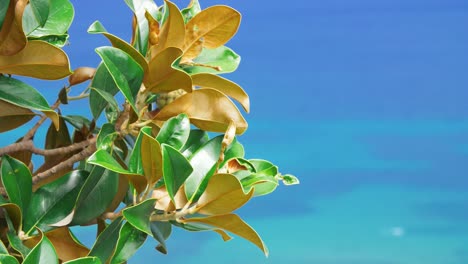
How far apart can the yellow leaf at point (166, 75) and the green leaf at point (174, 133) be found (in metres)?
0.05

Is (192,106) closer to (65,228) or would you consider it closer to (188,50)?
(188,50)

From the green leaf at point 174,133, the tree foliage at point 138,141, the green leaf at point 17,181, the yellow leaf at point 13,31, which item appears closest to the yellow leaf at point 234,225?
the tree foliage at point 138,141

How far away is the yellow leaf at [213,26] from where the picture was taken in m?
1.09

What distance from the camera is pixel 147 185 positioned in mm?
1036

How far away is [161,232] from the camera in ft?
3.86

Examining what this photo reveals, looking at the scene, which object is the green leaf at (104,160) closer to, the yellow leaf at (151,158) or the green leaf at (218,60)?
the yellow leaf at (151,158)

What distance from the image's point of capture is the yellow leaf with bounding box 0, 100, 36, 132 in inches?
44.8

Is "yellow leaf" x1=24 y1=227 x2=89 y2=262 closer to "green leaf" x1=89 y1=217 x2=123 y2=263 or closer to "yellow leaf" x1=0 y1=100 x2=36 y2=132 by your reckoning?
"green leaf" x1=89 y1=217 x2=123 y2=263

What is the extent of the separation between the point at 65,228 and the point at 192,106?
26cm

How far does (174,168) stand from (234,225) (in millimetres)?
127

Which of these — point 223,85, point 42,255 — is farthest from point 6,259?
point 223,85

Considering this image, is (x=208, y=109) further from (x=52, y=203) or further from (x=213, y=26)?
(x=52, y=203)

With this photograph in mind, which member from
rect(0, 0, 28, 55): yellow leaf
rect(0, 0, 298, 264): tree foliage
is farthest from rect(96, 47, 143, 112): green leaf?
rect(0, 0, 28, 55): yellow leaf

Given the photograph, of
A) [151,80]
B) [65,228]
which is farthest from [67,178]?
[151,80]
